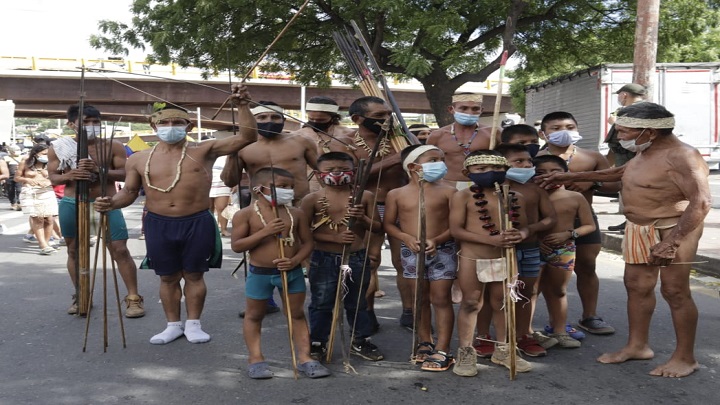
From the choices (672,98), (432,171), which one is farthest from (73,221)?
(672,98)

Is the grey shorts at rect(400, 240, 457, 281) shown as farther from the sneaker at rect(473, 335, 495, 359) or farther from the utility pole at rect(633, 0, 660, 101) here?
the utility pole at rect(633, 0, 660, 101)

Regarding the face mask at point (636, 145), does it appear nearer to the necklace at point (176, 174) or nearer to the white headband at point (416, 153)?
the white headband at point (416, 153)

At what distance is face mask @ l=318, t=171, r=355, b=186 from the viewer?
487cm

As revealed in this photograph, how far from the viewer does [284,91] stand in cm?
3809

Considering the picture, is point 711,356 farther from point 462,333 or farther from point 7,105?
point 7,105

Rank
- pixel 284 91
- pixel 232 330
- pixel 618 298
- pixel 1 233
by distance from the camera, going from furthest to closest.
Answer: pixel 284 91 → pixel 1 233 → pixel 618 298 → pixel 232 330

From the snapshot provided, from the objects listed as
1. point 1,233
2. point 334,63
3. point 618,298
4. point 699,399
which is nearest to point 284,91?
point 334,63

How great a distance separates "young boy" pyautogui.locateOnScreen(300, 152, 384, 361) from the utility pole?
24.3 feet

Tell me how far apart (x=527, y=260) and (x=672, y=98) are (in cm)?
1309

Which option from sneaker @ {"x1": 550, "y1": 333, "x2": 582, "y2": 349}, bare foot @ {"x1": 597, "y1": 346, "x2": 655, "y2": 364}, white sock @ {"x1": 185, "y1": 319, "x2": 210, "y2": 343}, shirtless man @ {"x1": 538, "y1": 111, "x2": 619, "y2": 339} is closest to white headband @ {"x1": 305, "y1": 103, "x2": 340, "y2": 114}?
shirtless man @ {"x1": 538, "y1": 111, "x2": 619, "y2": 339}

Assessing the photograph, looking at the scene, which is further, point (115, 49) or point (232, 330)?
point (115, 49)

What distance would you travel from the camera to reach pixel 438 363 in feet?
15.0

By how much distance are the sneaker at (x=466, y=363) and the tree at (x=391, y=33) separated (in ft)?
35.6

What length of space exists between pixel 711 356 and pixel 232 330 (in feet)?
11.9
